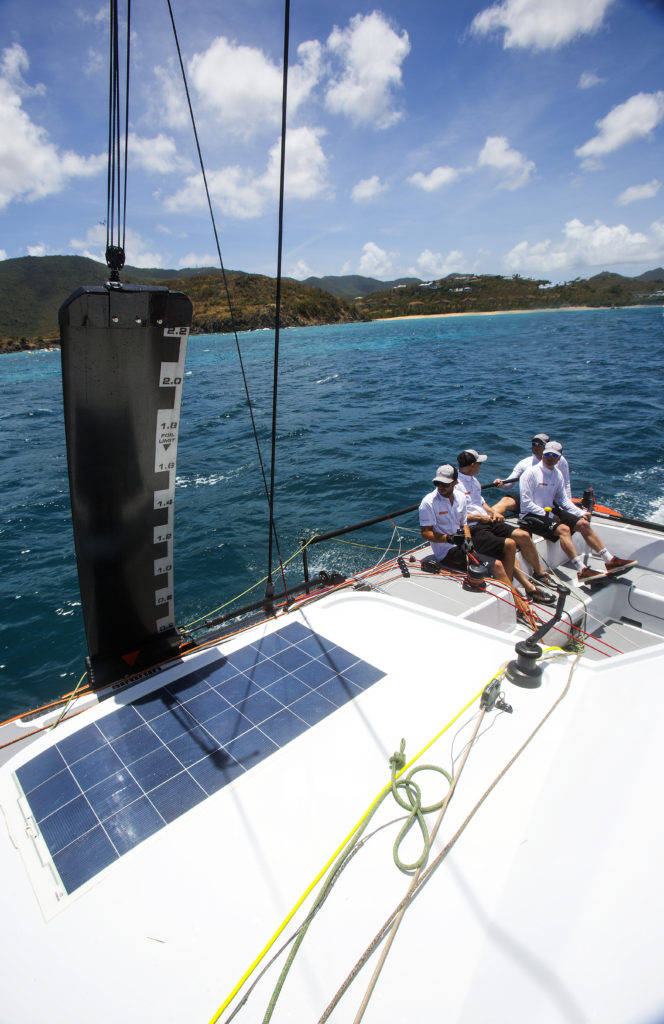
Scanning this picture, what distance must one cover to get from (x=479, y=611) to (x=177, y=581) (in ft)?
18.9

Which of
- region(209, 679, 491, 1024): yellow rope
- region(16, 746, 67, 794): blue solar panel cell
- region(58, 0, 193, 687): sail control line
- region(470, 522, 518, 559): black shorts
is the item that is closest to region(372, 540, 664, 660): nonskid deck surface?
region(470, 522, 518, 559): black shorts

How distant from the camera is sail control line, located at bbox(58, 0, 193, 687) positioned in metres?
2.66

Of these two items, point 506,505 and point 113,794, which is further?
point 506,505

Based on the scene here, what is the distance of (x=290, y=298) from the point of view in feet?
396

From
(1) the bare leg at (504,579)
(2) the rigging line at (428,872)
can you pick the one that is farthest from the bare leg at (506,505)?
(2) the rigging line at (428,872)

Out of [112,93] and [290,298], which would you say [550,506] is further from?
[290,298]

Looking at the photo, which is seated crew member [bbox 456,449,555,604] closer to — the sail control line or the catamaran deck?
→ the catamaran deck

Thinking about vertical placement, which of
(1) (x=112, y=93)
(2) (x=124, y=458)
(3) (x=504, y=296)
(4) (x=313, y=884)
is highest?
(3) (x=504, y=296)

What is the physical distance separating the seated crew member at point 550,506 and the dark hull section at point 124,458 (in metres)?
4.87

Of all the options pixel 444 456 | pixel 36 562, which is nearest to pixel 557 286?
pixel 444 456

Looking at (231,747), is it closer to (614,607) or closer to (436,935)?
(436,935)

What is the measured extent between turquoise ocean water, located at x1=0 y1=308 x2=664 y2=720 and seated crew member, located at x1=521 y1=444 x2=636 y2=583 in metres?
2.25

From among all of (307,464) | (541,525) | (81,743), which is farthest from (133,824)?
(307,464)

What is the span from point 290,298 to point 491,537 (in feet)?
422
